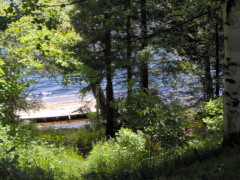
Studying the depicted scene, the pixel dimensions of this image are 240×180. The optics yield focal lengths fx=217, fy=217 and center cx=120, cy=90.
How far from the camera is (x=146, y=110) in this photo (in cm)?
429

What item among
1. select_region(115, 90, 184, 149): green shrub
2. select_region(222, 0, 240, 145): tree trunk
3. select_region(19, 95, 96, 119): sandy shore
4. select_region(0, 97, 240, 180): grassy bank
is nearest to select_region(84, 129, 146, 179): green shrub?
select_region(0, 97, 240, 180): grassy bank

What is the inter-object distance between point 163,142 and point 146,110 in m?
0.69

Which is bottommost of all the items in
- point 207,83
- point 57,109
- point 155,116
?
point 57,109

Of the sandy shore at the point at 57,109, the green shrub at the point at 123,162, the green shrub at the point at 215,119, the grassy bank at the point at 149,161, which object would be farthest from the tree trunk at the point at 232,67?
the sandy shore at the point at 57,109

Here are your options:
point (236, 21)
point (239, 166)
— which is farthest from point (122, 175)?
point (236, 21)

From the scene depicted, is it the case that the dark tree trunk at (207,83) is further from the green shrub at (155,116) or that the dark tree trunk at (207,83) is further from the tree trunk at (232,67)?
the tree trunk at (232,67)

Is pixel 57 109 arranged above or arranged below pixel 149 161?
below

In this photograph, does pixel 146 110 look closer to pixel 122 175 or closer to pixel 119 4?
pixel 122 175

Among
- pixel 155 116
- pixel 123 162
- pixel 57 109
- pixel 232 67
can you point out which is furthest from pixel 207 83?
pixel 57 109

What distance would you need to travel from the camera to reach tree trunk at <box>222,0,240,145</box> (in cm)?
360

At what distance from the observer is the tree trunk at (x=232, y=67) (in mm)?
3600

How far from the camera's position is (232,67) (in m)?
3.68

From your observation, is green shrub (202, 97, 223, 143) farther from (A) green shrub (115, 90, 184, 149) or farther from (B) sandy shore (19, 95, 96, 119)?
(B) sandy shore (19, 95, 96, 119)

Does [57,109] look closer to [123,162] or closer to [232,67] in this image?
[123,162]
